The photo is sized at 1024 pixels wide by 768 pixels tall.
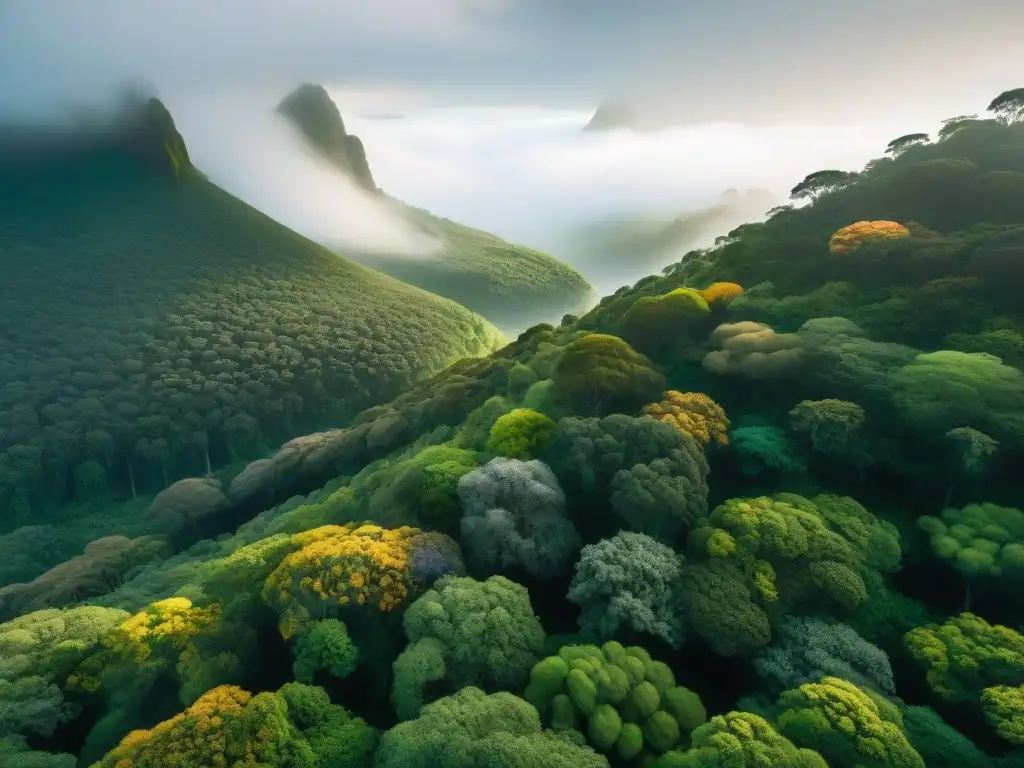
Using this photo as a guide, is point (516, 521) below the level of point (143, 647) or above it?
above

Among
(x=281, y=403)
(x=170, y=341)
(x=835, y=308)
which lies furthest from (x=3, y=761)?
(x=170, y=341)

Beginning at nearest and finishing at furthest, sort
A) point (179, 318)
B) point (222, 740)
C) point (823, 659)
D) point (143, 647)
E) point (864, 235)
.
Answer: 1. point (222, 740)
2. point (823, 659)
3. point (143, 647)
4. point (864, 235)
5. point (179, 318)

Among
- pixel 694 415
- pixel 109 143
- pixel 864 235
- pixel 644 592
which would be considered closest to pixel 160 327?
pixel 109 143

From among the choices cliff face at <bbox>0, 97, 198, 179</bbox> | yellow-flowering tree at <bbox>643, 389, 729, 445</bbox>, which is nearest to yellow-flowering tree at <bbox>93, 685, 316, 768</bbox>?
yellow-flowering tree at <bbox>643, 389, 729, 445</bbox>

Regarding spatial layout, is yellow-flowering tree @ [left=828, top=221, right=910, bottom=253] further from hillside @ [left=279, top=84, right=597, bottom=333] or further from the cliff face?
the cliff face

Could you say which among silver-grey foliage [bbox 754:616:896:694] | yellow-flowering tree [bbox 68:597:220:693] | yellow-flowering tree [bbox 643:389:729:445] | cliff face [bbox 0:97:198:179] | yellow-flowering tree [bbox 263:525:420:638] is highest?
cliff face [bbox 0:97:198:179]

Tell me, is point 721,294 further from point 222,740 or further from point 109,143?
point 109,143

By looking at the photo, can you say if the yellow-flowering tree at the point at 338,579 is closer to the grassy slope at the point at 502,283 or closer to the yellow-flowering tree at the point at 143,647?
the yellow-flowering tree at the point at 143,647

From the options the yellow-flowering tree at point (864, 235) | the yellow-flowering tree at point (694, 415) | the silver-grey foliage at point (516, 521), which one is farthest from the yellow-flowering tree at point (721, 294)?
the silver-grey foliage at point (516, 521)
